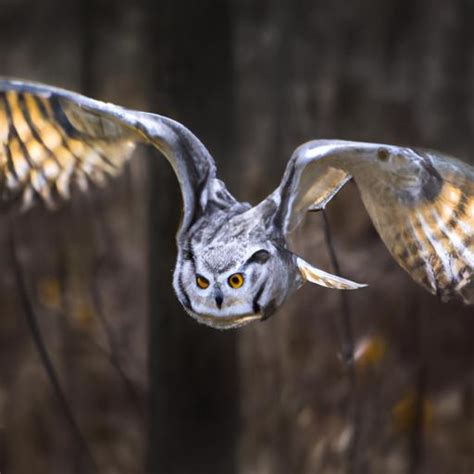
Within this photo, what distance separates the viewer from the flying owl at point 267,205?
902 millimetres

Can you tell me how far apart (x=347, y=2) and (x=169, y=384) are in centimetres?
66

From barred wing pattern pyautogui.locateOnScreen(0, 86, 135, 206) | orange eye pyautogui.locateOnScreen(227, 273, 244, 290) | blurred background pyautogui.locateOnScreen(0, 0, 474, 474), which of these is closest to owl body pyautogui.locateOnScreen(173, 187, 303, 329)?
orange eye pyautogui.locateOnScreen(227, 273, 244, 290)

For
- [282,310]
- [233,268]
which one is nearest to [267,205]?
[233,268]

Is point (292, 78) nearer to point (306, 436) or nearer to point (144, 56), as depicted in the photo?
point (144, 56)

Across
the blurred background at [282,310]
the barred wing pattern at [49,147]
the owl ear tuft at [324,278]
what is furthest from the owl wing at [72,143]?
the blurred background at [282,310]

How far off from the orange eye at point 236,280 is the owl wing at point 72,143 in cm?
9

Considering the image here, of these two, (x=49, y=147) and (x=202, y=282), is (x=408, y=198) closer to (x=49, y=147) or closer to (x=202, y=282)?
(x=202, y=282)

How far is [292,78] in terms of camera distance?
161 centimetres

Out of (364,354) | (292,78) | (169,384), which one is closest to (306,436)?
(364,354)

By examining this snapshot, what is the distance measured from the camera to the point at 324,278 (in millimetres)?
925

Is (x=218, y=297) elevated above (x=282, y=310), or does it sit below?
above

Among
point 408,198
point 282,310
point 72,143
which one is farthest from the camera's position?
point 282,310

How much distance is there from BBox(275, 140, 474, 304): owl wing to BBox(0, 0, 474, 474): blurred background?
362 mm

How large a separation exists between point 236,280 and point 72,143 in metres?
0.33
